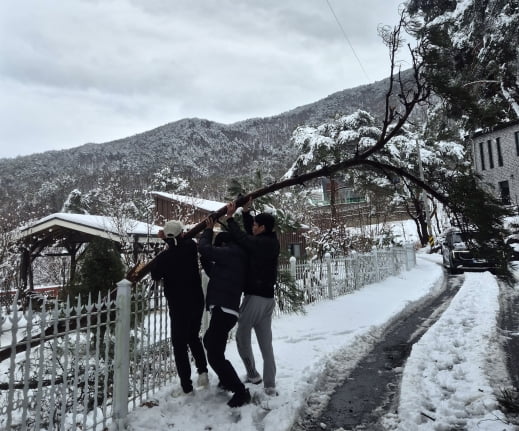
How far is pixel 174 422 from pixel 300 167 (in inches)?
739

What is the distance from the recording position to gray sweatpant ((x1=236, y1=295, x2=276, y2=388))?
409 centimetres

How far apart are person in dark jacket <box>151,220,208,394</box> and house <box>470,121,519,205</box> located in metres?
33.2

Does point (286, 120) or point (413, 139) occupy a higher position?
point (286, 120)

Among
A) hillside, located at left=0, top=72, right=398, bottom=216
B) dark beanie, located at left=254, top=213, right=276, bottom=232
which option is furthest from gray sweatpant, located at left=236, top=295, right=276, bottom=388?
hillside, located at left=0, top=72, right=398, bottom=216

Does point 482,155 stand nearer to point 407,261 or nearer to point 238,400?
point 407,261

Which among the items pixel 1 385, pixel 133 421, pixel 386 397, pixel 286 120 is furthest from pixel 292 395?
pixel 286 120

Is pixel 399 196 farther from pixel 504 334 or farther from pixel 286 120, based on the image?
pixel 286 120

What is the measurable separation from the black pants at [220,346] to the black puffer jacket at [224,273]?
4.4 inches

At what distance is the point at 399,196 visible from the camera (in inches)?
1310

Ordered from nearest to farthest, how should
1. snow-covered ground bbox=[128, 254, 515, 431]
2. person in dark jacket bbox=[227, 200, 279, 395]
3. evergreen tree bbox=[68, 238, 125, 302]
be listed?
snow-covered ground bbox=[128, 254, 515, 431] < person in dark jacket bbox=[227, 200, 279, 395] < evergreen tree bbox=[68, 238, 125, 302]

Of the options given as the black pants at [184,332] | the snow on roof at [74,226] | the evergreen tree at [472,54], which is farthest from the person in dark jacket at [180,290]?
the snow on roof at [74,226]

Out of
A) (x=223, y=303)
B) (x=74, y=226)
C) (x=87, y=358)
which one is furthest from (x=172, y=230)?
(x=74, y=226)

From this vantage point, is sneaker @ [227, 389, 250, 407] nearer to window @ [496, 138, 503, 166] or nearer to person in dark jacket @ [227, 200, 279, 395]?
person in dark jacket @ [227, 200, 279, 395]

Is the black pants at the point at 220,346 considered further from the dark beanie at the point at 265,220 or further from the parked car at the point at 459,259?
the parked car at the point at 459,259
